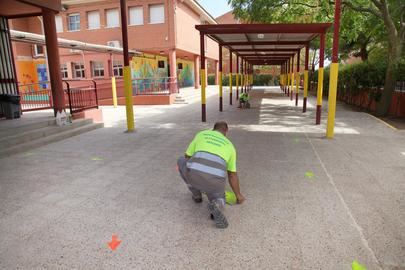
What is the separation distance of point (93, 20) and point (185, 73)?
10.9m

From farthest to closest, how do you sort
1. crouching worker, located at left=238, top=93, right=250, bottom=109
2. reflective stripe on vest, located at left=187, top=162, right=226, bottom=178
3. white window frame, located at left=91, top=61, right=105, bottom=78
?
white window frame, located at left=91, top=61, right=105, bottom=78
crouching worker, located at left=238, top=93, right=250, bottom=109
reflective stripe on vest, located at left=187, top=162, right=226, bottom=178

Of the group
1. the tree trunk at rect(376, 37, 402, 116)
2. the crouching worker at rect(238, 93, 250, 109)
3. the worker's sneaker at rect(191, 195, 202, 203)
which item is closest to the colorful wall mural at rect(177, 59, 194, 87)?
the crouching worker at rect(238, 93, 250, 109)

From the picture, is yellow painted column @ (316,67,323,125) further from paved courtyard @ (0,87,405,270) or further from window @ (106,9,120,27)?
window @ (106,9,120,27)

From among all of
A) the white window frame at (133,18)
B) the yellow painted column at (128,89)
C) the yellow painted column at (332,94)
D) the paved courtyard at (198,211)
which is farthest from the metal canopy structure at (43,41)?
the yellow painted column at (332,94)

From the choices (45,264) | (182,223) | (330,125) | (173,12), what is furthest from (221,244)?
(173,12)

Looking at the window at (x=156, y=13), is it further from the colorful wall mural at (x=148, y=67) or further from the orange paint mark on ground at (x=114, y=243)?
the orange paint mark on ground at (x=114, y=243)

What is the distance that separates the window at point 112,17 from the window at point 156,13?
2.68m

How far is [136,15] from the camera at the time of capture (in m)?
21.2

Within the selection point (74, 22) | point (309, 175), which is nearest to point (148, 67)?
point (74, 22)

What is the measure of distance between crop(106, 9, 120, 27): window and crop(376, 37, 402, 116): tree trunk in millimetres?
17221

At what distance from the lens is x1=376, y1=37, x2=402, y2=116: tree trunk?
37.3 ft

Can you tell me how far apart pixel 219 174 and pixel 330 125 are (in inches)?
217

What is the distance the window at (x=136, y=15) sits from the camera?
21.1 meters

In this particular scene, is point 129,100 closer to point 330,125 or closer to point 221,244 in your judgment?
point 330,125
